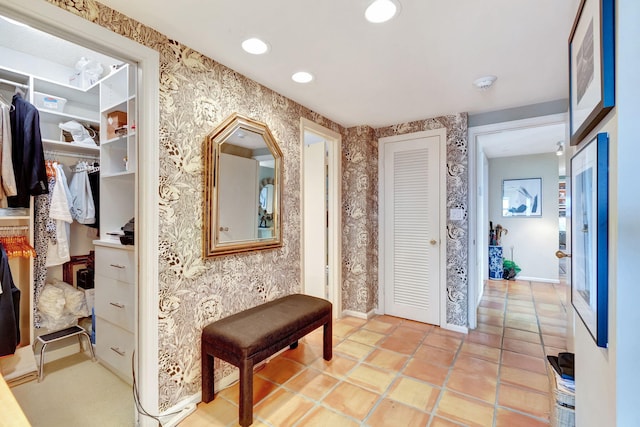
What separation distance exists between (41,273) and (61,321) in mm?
429

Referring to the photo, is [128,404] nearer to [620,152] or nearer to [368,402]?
[368,402]

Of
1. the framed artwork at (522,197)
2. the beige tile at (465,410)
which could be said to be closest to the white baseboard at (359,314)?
the beige tile at (465,410)

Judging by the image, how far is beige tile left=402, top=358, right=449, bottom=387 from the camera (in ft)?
6.94

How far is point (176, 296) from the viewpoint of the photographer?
1728 mm

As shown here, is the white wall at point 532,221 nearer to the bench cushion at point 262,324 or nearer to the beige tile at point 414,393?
the beige tile at point 414,393

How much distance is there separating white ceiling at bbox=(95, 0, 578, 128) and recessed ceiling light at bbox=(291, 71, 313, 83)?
0.05 metres

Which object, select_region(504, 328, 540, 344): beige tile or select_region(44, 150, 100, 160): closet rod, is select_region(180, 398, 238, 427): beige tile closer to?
select_region(44, 150, 100, 160): closet rod

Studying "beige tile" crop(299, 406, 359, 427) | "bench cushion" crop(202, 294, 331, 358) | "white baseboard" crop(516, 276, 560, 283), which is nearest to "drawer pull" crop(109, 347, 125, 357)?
Answer: "bench cushion" crop(202, 294, 331, 358)

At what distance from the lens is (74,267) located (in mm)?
2570

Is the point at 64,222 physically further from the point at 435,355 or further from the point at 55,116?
the point at 435,355

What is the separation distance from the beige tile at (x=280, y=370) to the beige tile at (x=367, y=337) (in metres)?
0.71

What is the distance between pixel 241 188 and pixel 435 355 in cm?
215

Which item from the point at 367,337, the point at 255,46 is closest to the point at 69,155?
the point at 255,46

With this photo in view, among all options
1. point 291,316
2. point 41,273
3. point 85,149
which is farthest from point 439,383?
point 85,149
